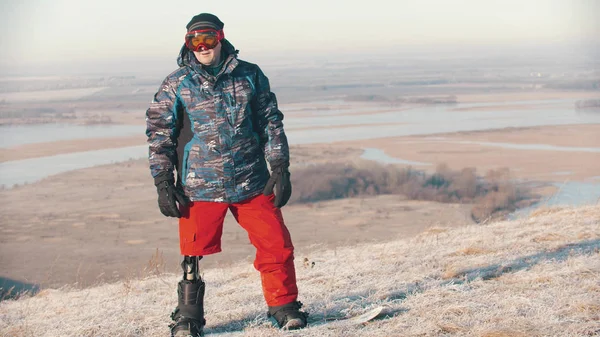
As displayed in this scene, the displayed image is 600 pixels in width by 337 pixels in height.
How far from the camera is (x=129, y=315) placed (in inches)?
212

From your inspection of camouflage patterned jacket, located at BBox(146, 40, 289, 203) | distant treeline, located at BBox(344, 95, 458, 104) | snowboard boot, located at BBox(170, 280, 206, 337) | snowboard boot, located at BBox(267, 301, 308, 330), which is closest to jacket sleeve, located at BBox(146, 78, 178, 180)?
camouflage patterned jacket, located at BBox(146, 40, 289, 203)

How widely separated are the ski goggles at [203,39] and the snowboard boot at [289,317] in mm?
1614

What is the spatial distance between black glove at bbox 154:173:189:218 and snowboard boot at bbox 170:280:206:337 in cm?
48

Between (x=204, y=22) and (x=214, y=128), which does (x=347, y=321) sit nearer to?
(x=214, y=128)

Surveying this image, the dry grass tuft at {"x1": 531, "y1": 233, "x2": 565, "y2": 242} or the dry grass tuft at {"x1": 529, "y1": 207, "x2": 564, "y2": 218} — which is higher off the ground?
the dry grass tuft at {"x1": 531, "y1": 233, "x2": 565, "y2": 242}

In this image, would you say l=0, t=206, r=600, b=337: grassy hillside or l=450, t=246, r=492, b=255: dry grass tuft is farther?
l=450, t=246, r=492, b=255: dry grass tuft

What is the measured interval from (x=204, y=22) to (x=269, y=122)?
69 cm

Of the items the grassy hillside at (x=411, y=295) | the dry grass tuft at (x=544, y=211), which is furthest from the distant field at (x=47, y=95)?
the grassy hillside at (x=411, y=295)

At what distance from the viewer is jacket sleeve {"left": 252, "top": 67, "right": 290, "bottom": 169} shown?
4.59 meters

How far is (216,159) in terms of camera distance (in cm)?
448

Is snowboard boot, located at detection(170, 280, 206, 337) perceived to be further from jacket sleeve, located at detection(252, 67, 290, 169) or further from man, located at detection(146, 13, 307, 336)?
jacket sleeve, located at detection(252, 67, 290, 169)

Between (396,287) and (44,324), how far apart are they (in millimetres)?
2567

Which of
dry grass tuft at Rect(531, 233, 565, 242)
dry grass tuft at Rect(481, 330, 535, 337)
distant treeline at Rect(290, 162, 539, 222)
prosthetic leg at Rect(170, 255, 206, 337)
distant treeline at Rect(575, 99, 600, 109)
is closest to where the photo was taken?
dry grass tuft at Rect(481, 330, 535, 337)

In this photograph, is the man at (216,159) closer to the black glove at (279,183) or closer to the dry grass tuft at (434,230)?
the black glove at (279,183)
